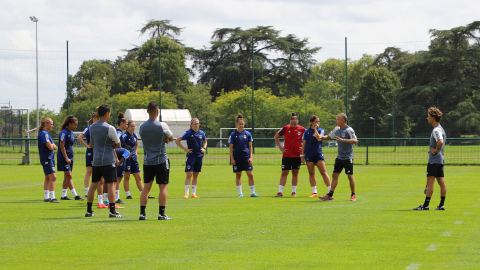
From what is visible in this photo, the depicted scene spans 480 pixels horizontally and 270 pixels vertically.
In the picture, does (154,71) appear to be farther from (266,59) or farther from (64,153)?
(64,153)

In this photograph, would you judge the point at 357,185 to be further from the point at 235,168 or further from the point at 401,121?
the point at 401,121

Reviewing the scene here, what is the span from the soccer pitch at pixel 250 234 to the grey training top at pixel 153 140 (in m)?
1.03

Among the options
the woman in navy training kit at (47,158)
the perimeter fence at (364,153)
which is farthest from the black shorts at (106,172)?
the perimeter fence at (364,153)

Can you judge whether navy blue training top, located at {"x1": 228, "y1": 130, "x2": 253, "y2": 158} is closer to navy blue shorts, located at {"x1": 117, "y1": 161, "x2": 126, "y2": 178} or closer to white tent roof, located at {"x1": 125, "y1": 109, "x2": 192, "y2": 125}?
navy blue shorts, located at {"x1": 117, "y1": 161, "x2": 126, "y2": 178}

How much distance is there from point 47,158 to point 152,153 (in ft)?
14.0

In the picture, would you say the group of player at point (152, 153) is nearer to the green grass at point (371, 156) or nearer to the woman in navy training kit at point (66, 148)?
the woman in navy training kit at point (66, 148)

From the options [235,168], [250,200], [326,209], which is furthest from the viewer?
[235,168]

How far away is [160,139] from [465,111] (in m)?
34.3

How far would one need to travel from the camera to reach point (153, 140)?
820 cm

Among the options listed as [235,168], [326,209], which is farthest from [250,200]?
[326,209]

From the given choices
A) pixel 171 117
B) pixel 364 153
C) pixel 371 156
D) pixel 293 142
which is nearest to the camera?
pixel 293 142

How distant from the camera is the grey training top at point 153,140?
819 centimetres

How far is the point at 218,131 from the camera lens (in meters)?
40.7

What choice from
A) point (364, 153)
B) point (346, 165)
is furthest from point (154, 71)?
point (346, 165)
